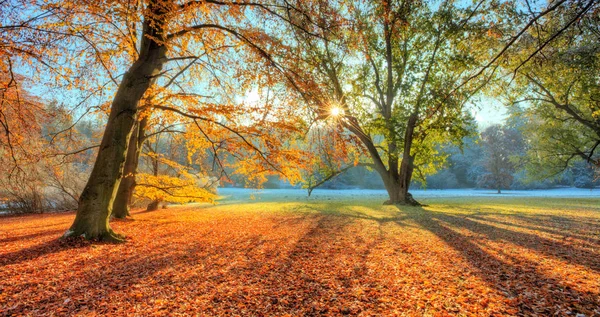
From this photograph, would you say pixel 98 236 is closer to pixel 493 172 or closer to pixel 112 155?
pixel 112 155

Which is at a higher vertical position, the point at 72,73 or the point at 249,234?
the point at 72,73

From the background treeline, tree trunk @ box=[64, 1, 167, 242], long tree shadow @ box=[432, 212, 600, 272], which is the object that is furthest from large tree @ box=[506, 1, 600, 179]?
tree trunk @ box=[64, 1, 167, 242]

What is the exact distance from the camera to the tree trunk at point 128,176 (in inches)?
357

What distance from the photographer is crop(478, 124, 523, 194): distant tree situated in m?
37.6

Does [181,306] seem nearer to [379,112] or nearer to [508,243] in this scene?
[508,243]

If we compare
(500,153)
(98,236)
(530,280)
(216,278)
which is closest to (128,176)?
(98,236)

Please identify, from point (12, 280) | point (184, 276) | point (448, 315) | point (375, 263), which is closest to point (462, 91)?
point (375, 263)

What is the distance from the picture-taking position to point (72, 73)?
5.82m

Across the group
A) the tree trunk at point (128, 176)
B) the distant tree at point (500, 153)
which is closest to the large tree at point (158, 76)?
the tree trunk at point (128, 176)

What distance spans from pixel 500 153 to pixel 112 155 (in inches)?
1813

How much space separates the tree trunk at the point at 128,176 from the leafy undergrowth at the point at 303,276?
11.5 ft

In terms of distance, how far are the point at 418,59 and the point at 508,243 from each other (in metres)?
10.5

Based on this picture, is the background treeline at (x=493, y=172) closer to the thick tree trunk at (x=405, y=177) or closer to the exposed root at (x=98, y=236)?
the thick tree trunk at (x=405, y=177)

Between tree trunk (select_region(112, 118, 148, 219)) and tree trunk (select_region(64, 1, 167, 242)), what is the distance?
13.2ft
